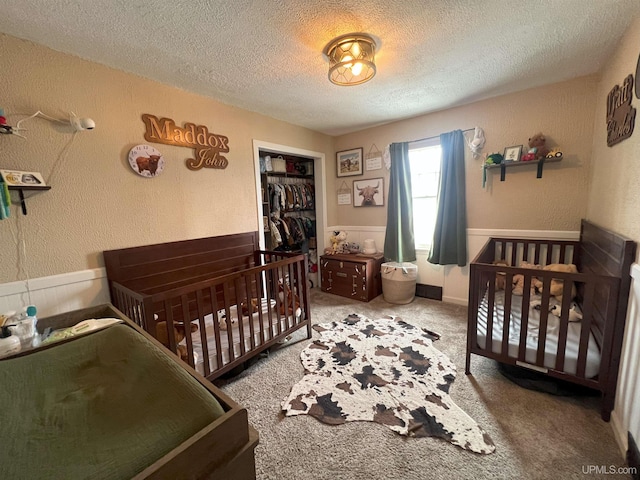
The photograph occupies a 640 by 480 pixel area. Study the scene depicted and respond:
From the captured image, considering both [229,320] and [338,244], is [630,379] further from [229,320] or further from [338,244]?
[338,244]

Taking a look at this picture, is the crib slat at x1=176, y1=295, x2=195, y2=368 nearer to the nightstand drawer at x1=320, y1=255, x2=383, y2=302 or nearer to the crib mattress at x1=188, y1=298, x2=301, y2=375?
the crib mattress at x1=188, y1=298, x2=301, y2=375

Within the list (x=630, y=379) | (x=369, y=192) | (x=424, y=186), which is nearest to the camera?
(x=630, y=379)

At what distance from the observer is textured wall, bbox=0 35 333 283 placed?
153 centimetres

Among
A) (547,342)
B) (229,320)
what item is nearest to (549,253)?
(547,342)

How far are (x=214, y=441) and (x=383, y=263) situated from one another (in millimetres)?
2948

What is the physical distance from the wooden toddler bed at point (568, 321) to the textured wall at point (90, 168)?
235 centimetres

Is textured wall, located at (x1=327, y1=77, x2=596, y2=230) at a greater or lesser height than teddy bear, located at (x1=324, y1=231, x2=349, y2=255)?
greater

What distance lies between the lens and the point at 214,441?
61 centimetres

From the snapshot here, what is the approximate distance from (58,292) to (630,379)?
3178 mm

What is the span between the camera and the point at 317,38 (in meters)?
1.59

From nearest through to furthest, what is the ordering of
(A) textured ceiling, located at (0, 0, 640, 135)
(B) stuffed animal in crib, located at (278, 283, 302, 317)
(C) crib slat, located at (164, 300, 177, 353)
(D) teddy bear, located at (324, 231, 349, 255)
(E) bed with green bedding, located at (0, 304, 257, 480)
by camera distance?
(E) bed with green bedding, located at (0, 304, 257, 480), (A) textured ceiling, located at (0, 0, 640, 135), (C) crib slat, located at (164, 300, 177, 353), (B) stuffed animal in crib, located at (278, 283, 302, 317), (D) teddy bear, located at (324, 231, 349, 255)

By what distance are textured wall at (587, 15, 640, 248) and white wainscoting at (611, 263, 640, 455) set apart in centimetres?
31

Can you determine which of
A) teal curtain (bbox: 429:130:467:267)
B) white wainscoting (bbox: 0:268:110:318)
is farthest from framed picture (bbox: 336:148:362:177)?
white wainscoting (bbox: 0:268:110:318)

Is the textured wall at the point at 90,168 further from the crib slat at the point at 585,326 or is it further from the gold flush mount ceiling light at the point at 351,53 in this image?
the crib slat at the point at 585,326
